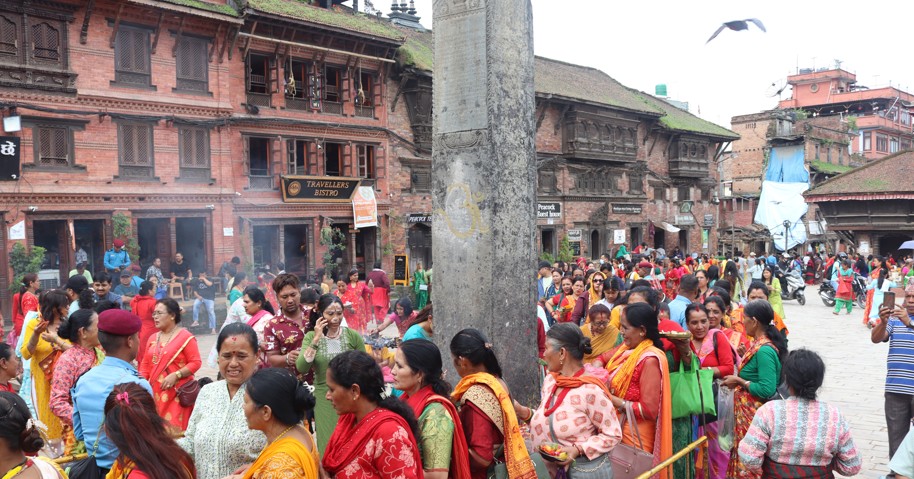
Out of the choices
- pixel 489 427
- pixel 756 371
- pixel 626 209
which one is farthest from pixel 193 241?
pixel 626 209

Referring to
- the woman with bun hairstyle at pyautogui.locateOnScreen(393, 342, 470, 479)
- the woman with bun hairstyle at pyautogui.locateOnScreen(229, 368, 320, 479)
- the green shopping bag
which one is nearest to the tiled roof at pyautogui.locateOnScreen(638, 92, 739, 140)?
the green shopping bag

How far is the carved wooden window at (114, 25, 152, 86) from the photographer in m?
18.8

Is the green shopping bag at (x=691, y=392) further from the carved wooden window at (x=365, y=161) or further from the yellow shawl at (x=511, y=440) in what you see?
the carved wooden window at (x=365, y=161)

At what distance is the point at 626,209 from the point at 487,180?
31395 millimetres

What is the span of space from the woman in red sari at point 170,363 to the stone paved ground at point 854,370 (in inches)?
227

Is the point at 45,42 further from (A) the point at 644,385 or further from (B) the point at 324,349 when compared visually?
(A) the point at 644,385

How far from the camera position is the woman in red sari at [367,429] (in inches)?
117

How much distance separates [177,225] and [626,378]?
62.0 feet

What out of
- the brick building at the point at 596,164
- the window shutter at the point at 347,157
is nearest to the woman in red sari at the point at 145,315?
the window shutter at the point at 347,157

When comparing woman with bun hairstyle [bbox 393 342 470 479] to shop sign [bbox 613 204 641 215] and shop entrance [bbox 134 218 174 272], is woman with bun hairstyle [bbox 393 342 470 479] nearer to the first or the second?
shop entrance [bbox 134 218 174 272]

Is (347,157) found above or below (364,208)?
above

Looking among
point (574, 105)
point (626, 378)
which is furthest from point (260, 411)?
point (574, 105)

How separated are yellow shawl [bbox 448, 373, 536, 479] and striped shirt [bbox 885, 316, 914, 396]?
140 inches

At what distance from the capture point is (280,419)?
3031 millimetres
